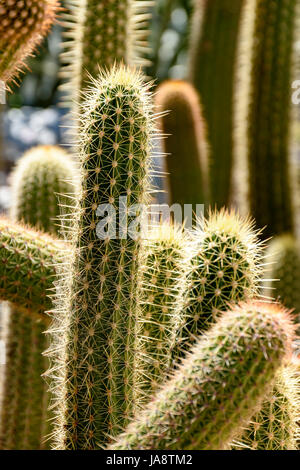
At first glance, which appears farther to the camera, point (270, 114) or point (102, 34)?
point (270, 114)

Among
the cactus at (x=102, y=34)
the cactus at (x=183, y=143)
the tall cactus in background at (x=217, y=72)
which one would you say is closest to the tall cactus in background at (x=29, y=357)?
the cactus at (x=102, y=34)

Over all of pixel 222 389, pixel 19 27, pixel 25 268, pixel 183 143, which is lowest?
pixel 222 389

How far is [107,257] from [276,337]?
516mm

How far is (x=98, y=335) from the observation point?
A: 1.79 m

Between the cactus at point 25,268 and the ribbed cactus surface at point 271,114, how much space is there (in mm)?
1972

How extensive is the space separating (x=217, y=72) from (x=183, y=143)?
4.66 feet

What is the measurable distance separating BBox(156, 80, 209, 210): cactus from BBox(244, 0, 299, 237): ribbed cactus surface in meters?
0.33

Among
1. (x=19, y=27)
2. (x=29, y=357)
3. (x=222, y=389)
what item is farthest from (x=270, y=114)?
(x=222, y=389)

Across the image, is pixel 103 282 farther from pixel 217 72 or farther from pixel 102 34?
pixel 217 72

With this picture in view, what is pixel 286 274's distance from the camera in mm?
3510

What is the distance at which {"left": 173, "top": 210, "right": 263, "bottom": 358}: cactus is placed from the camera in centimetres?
184

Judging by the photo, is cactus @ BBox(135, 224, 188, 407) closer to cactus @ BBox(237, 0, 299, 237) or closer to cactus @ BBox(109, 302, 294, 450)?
cactus @ BBox(109, 302, 294, 450)
